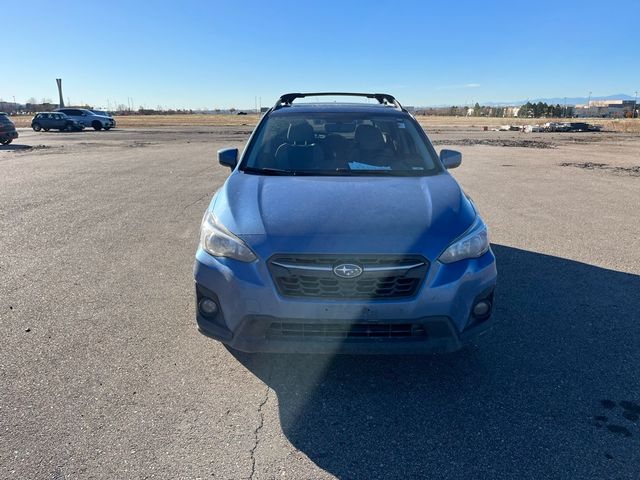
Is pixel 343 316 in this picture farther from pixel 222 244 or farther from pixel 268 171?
pixel 268 171

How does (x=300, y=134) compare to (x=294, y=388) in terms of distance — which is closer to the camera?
(x=294, y=388)

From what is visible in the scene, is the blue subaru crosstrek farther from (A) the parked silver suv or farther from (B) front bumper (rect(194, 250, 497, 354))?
(A) the parked silver suv

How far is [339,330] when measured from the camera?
2.99 meters

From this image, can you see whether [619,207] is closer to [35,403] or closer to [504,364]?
[504,364]

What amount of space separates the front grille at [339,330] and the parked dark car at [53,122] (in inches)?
1606

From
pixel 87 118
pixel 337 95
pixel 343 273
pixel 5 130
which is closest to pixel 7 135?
pixel 5 130

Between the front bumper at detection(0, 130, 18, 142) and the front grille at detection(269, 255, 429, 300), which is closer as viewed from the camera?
the front grille at detection(269, 255, 429, 300)

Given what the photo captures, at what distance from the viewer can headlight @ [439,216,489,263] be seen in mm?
3094

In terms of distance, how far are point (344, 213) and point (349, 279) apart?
52 centimetres

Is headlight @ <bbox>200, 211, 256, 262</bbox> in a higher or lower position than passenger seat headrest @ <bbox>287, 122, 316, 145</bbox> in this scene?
lower

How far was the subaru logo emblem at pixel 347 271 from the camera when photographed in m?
2.96

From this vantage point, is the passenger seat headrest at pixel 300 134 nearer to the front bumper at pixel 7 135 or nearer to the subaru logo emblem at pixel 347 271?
the subaru logo emblem at pixel 347 271

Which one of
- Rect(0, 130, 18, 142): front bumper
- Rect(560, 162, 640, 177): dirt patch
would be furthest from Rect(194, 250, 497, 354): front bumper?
Rect(0, 130, 18, 142): front bumper

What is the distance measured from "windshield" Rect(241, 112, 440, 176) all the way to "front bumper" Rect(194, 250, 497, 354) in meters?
1.38
